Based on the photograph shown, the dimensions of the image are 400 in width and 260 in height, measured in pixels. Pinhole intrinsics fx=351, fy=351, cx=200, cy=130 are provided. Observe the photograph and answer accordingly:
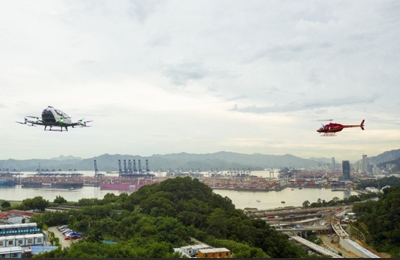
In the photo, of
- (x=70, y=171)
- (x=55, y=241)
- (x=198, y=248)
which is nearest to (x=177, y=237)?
(x=198, y=248)

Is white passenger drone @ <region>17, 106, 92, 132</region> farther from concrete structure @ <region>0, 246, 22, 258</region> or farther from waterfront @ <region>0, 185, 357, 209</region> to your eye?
waterfront @ <region>0, 185, 357, 209</region>

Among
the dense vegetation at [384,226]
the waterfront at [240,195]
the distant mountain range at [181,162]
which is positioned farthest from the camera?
the distant mountain range at [181,162]

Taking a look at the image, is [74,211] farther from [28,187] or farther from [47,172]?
[47,172]

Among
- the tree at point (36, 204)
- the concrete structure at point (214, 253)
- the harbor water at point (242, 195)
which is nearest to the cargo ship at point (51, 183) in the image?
the harbor water at point (242, 195)

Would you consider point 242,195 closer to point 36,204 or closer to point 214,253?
point 36,204

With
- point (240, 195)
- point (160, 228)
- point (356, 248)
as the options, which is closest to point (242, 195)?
point (240, 195)

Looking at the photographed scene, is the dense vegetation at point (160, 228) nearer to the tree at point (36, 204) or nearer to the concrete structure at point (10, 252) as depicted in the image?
the tree at point (36, 204)
